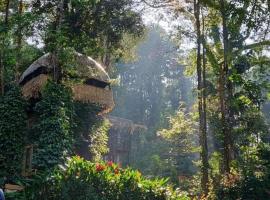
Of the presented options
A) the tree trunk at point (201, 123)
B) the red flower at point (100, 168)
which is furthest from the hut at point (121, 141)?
the red flower at point (100, 168)

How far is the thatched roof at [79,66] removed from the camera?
1256 centimetres

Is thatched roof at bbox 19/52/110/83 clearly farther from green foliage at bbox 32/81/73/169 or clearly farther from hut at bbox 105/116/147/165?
hut at bbox 105/116/147/165

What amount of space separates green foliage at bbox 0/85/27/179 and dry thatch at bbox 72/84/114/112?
15.1ft

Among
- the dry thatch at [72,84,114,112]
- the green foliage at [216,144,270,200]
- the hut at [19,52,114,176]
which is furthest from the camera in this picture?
the dry thatch at [72,84,114,112]

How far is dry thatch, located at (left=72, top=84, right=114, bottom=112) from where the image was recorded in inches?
609

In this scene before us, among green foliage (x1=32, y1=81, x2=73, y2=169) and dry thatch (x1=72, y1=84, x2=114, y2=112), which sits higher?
dry thatch (x1=72, y1=84, x2=114, y2=112)

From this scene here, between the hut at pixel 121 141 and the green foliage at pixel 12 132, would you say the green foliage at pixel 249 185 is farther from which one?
the hut at pixel 121 141

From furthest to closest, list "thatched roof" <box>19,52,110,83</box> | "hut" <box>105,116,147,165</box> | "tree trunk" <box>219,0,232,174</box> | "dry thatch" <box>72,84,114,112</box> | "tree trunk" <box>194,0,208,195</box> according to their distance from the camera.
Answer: "hut" <box>105,116,147,165</box>
"dry thatch" <box>72,84,114,112</box>
"tree trunk" <box>194,0,208,195</box>
"tree trunk" <box>219,0,232,174</box>
"thatched roof" <box>19,52,110,83</box>

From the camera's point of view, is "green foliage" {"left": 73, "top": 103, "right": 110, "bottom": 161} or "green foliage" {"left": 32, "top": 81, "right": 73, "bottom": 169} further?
"green foliage" {"left": 73, "top": 103, "right": 110, "bottom": 161}

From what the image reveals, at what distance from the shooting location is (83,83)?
15359 millimetres

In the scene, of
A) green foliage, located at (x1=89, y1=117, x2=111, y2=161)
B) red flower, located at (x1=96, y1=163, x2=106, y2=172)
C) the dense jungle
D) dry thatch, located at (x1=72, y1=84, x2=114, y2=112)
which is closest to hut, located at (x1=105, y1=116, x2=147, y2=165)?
the dense jungle

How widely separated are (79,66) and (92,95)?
287 centimetres

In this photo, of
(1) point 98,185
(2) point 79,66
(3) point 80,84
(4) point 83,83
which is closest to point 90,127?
(4) point 83,83

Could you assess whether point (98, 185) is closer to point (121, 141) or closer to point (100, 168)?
point (100, 168)
